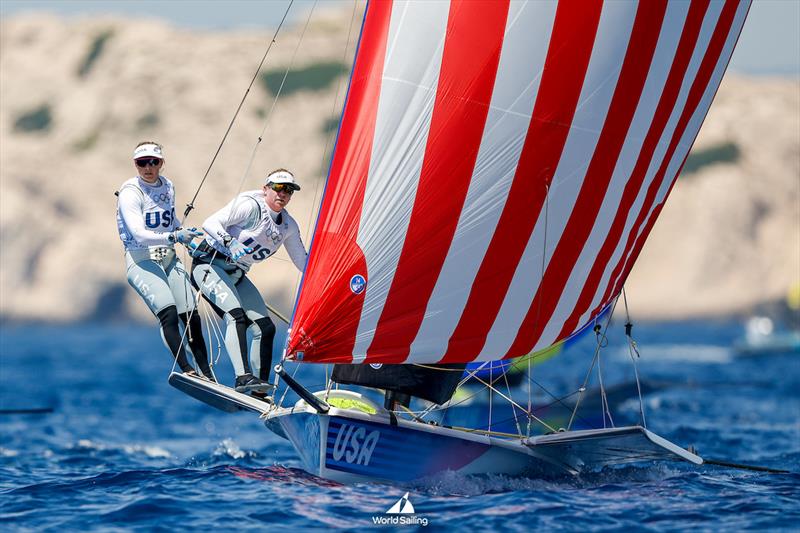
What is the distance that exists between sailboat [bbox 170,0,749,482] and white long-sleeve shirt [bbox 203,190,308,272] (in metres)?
1.14

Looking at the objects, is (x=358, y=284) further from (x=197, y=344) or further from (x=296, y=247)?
(x=197, y=344)

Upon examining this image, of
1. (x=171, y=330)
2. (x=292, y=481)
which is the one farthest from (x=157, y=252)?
(x=292, y=481)

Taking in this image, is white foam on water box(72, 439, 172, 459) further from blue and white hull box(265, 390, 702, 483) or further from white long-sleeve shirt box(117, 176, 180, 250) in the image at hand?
blue and white hull box(265, 390, 702, 483)

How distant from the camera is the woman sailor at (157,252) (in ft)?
32.4

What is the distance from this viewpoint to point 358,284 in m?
8.84

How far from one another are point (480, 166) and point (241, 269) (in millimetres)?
2442

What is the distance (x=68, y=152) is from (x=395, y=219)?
75.9 metres

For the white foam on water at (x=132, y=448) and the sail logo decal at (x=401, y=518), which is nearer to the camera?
the sail logo decal at (x=401, y=518)

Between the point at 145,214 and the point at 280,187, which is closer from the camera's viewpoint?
the point at 280,187

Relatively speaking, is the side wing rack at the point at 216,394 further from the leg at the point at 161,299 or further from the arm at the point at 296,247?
the arm at the point at 296,247

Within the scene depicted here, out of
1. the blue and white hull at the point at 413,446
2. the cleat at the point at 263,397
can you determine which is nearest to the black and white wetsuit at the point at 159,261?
the cleat at the point at 263,397

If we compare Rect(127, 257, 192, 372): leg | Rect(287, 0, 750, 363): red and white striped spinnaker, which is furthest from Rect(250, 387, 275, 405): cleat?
Rect(287, 0, 750, 363): red and white striped spinnaker

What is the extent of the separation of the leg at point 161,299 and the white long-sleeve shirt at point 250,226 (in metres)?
0.59

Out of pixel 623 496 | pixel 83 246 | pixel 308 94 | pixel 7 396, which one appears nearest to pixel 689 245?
pixel 308 94
